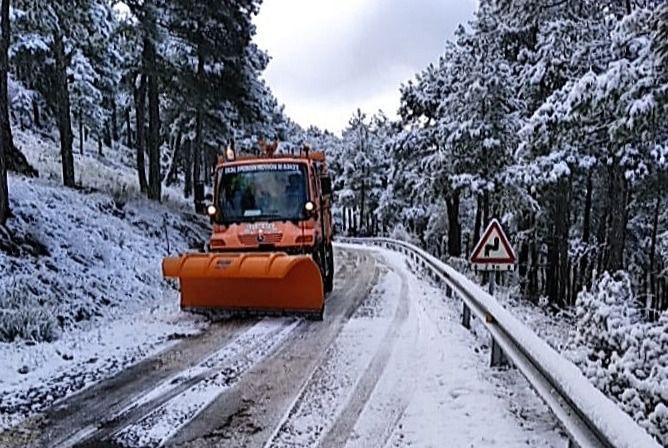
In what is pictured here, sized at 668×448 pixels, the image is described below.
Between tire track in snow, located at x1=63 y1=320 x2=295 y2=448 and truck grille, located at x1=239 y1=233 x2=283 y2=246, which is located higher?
truck grille, located at x1=239 y1=233 x2=283 y2=246

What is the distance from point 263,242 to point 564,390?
7.43 m

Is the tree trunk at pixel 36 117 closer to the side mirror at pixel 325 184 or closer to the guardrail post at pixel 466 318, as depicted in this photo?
the side mirror at pixel 325 184

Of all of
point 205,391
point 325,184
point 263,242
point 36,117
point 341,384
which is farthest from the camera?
point 36,117

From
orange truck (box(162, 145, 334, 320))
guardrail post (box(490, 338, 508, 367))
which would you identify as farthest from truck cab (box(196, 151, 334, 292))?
guardrail post (box(490, 338, 508, 367))

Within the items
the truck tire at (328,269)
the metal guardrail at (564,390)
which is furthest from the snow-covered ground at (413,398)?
the truck tire at (328,269)

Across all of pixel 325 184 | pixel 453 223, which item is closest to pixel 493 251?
pixel 325 184

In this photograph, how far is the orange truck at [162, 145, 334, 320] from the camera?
9.70 metres

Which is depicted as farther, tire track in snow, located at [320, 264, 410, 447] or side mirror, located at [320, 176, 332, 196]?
side mirror, located at [320, 176, 332, 196]

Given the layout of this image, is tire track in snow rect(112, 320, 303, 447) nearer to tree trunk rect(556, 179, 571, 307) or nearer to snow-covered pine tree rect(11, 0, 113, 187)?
snow-covered pine tree rect(11, 0, 113, 187)

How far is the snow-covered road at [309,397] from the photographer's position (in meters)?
4.79

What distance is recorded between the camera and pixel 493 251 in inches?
352

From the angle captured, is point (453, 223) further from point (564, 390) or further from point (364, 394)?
point (564, 390)

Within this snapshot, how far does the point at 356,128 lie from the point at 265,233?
4924 centimetres

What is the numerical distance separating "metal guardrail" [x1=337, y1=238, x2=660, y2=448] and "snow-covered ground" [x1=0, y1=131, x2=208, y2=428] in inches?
164
